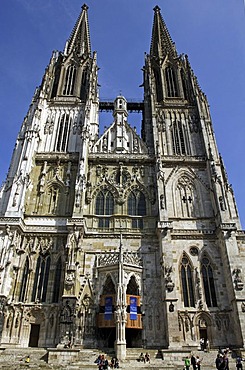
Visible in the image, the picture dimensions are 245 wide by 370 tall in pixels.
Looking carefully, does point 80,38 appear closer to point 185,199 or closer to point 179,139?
point 179,139

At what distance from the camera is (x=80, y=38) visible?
42.7 metres

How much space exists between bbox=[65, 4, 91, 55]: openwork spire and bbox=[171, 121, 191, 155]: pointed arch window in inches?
660

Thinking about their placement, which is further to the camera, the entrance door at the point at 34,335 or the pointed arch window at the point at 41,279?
the pointed arch window at the point at 41,279

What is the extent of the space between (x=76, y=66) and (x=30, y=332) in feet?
97.1

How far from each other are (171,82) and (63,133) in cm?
1463

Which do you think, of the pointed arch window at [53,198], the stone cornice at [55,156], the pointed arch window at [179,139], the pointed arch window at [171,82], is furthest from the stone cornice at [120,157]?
the pointed arch window at [171,82]

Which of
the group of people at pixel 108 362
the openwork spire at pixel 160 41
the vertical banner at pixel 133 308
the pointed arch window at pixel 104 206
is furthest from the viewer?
the openwork spire at pixel 160 41

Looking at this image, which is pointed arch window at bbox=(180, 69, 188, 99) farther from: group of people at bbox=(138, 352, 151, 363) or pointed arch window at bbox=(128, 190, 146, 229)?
group of people at bbox=(138, 352, 151, 363)

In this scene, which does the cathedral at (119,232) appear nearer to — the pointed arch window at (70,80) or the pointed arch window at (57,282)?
the pointed arch window at (57,282)

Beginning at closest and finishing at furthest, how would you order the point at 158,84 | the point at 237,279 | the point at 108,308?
the point at 108,308 → the point at 237,279 → the point at 158,84

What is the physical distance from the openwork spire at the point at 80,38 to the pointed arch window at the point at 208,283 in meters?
30.1

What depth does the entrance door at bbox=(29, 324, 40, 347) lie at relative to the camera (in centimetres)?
2096

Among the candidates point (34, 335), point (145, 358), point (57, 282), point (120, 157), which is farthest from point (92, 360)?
point (120, 157)

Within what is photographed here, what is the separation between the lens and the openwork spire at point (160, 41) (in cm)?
4033
